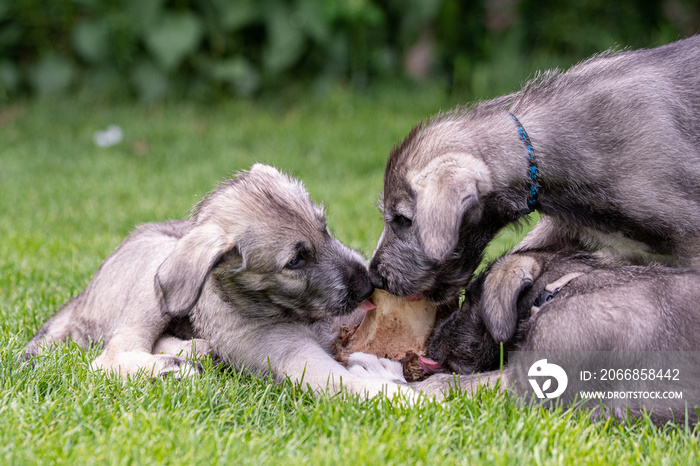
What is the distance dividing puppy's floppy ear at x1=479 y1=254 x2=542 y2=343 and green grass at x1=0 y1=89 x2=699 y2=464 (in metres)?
0.34

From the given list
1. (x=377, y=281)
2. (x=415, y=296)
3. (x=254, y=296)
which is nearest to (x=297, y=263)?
(x=254, y=296)

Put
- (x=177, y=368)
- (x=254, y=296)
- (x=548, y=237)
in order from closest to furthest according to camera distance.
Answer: (x=177, y=368) → (x=254, y=296) → (x=548, y=237)

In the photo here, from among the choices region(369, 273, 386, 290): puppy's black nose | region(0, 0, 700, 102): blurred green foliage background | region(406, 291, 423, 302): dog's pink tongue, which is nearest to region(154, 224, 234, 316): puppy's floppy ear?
region(369, 273, 386, 290): puppy's black nose

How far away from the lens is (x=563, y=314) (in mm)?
3744

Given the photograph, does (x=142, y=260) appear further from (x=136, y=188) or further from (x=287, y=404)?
(x=136, y=188)

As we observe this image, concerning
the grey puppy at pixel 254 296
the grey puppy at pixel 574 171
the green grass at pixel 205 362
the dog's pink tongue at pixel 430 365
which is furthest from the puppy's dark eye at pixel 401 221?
the green grass at pixel 205 362

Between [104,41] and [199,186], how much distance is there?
12.5 ft

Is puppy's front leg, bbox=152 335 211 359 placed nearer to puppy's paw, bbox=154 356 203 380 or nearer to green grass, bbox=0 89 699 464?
puppy's paw, bbox=154 356 203 380

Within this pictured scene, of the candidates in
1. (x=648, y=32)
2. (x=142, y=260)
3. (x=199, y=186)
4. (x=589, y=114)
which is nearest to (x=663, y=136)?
(x=589, y=114)

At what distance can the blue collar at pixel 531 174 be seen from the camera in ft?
14.1

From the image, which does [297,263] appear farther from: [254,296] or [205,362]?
[205,362]

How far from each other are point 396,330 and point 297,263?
0.67m

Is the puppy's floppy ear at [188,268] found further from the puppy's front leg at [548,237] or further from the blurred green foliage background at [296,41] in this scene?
the blurred green foliage background at [296,41]

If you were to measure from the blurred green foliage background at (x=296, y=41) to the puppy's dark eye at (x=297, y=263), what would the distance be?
7.35 metres
